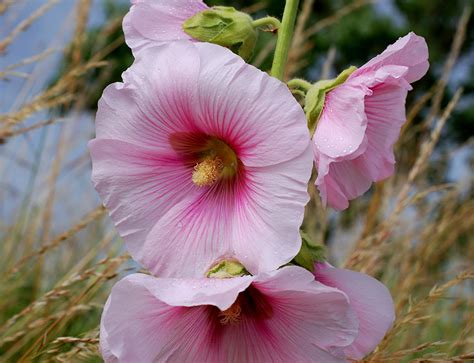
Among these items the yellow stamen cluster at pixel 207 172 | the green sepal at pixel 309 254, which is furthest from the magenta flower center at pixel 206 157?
the green sepal at pixel 309 254

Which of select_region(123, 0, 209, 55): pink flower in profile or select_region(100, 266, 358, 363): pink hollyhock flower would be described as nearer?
select_region(100, 266, 358, 363): pink hollyhock flower

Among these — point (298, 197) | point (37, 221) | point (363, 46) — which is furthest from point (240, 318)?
point (363, 46)

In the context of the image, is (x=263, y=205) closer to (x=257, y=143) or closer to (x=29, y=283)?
(x=257, y=143)

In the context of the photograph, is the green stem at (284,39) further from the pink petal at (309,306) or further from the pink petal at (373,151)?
the pink petal at (309,306)

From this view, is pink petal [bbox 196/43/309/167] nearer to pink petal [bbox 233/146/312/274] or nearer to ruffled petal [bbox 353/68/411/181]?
pink petal [bbox 233/146/312/274]

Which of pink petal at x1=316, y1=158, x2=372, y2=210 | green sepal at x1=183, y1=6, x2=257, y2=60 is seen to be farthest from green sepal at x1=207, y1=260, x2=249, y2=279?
green sepal at x1=183, y1=6, x2=257, y2=60

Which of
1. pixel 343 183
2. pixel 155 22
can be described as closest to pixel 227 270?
pixel 343 183

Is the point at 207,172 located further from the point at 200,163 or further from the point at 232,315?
the point at 232,315
